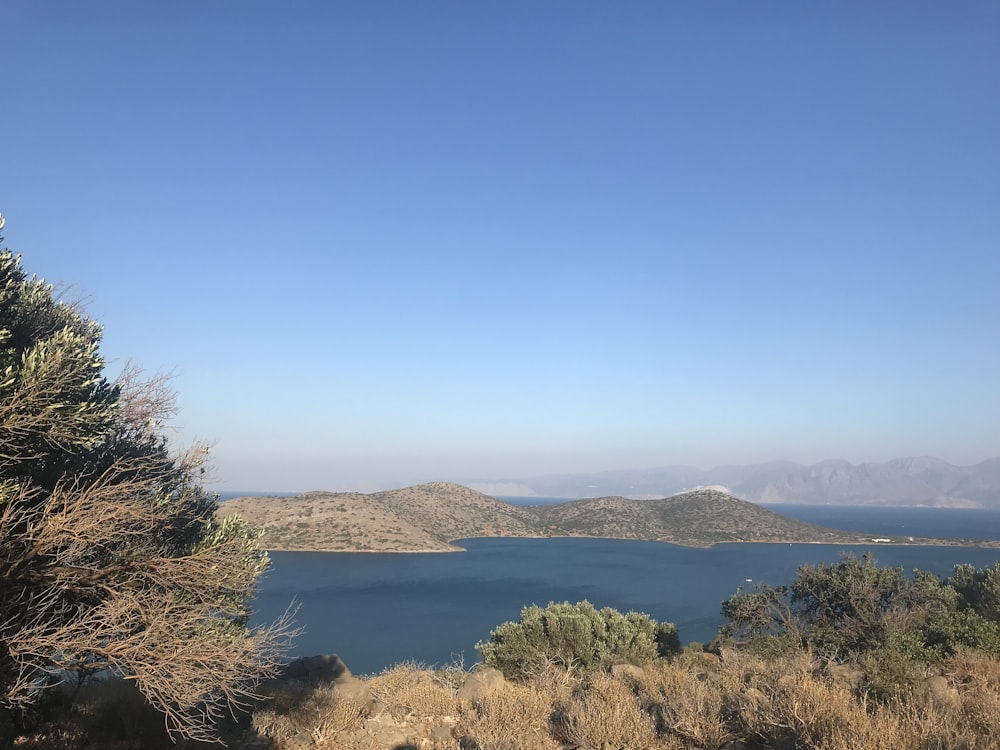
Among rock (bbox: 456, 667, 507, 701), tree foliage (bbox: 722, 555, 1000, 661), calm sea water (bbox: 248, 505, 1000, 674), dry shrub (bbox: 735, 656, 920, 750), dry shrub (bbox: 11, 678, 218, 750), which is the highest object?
dry shrub (bbox: 735, 656, 920, 750)

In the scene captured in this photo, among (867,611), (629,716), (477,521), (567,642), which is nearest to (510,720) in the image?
(629,716)

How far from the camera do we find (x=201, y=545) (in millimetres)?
8883

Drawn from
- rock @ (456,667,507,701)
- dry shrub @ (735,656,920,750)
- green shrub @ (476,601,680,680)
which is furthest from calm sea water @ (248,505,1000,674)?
dry shrub @ (735,656,920,750)

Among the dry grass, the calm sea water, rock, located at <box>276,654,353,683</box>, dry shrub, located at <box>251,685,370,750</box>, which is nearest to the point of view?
the dry grass

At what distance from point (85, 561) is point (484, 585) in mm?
74564

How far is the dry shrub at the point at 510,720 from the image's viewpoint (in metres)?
6.71

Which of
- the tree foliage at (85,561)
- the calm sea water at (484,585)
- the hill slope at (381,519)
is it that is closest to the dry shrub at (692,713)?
the tree foliage at (85,561)

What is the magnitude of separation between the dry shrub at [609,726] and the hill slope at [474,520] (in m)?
91.4

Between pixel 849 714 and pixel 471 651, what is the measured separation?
4752 cm

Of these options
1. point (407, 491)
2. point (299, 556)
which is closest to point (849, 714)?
point (299, 556)

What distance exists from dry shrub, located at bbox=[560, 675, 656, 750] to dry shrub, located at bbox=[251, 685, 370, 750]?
11.4 ft

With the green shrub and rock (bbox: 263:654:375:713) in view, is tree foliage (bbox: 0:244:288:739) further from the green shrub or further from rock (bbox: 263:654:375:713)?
the green shrub

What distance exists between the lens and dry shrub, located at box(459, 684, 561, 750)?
6.71 metres

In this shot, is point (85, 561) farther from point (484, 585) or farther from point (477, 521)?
point (477, 521)
